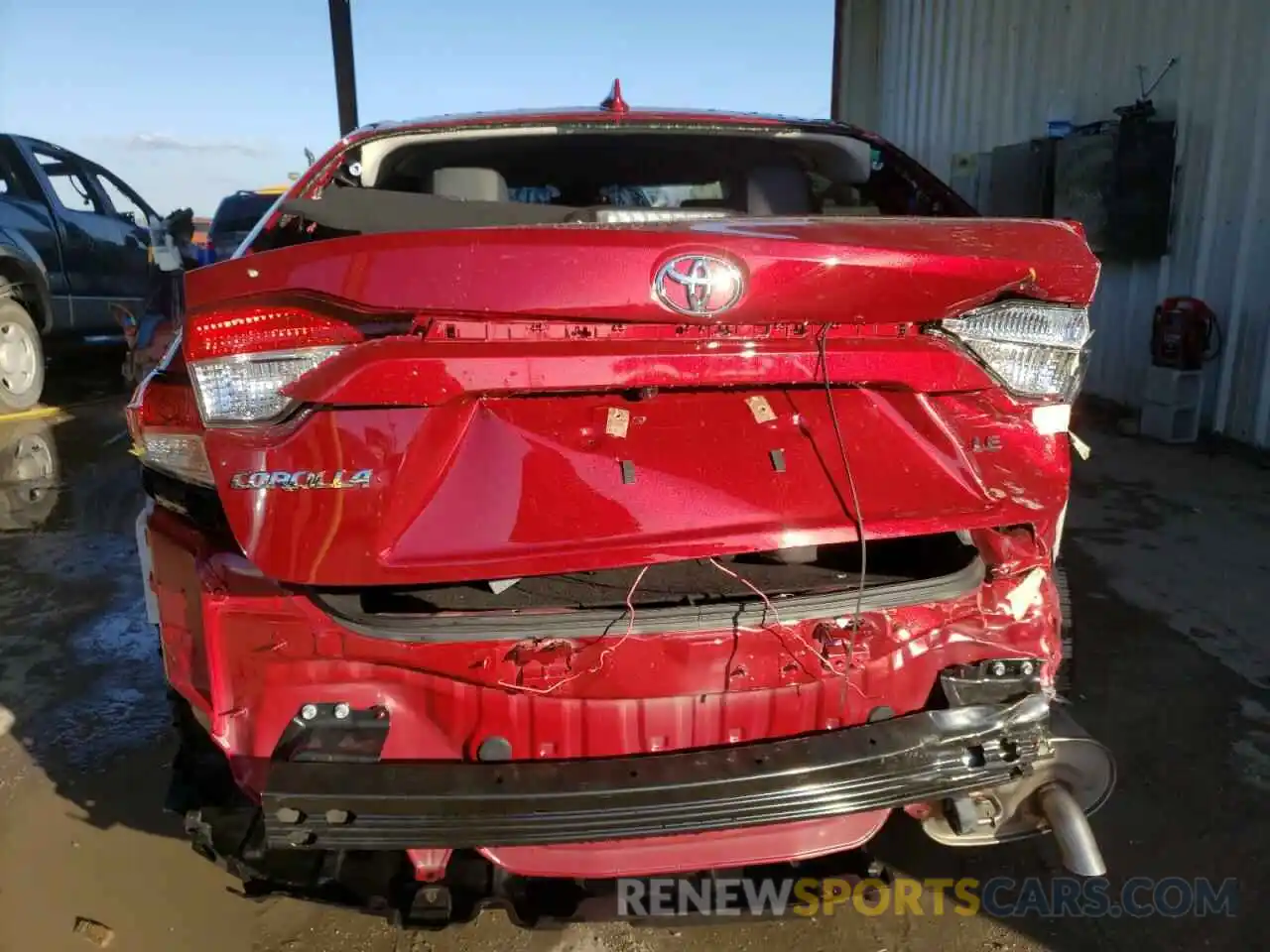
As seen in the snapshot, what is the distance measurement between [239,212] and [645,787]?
9.45m

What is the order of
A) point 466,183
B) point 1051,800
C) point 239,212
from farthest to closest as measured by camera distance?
point 239,212 → point 466,183 → point 1051,800

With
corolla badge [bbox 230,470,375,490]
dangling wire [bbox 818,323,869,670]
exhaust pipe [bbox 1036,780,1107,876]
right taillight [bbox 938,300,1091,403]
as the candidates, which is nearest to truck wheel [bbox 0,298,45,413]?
corolla badge [bbox 230,470,375,490]

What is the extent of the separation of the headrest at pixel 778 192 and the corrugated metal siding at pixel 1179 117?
4.26 metres

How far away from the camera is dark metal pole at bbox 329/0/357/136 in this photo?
9.74m

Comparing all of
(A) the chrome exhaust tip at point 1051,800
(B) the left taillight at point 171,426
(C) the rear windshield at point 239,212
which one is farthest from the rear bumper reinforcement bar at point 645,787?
(C) the rear windshield at point 239,212

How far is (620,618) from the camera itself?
5.11 feet

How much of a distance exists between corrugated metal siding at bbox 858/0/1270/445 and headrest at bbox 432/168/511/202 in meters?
5.07

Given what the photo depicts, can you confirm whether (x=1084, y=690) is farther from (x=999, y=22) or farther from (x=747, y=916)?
(x=999, y=22)

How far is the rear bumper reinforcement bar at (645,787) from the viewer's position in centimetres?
143

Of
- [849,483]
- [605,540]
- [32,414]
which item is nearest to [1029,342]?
[849,483]

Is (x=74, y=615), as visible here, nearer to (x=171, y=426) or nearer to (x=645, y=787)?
(x=171, y=426)

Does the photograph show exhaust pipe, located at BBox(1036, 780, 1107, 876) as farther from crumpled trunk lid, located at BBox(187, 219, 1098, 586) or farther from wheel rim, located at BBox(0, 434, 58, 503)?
wheel rim, located at BBox(0, 434, 58, 503)

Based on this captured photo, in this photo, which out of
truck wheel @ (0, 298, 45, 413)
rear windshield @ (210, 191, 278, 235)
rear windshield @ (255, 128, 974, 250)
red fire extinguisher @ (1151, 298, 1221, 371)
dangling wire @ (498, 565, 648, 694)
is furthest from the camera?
rear windshield @ (210, 191, 278, 235)

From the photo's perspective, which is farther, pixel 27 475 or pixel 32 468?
pixel 32 468
